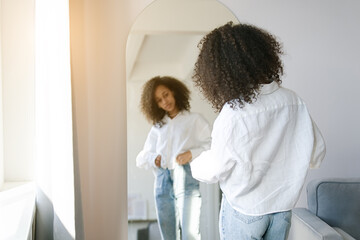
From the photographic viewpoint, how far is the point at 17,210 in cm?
155

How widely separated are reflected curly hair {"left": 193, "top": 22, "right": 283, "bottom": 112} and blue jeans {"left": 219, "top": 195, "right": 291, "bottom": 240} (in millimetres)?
396

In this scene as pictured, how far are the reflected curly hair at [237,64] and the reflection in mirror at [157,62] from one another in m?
0.79

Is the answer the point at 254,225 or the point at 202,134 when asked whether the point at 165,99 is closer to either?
the point at 202,134

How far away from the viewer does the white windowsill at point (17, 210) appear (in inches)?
50.5

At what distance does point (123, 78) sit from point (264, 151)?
1133 millimetres

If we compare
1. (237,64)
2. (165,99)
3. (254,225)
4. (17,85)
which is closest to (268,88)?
(237,64)

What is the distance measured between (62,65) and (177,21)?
0.89 meters

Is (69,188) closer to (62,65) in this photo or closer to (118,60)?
(62,65)

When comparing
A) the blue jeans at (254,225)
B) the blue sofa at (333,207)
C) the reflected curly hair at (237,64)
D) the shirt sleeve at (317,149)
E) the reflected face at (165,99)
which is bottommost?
the blue sofa at (333,207)

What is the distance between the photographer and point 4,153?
2.12m

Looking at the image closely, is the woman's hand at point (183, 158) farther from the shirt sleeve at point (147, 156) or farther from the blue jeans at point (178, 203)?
the shirt sleeve at point (147, 156)

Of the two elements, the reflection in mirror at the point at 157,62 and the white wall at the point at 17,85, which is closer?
the white wall at the point at 17,85

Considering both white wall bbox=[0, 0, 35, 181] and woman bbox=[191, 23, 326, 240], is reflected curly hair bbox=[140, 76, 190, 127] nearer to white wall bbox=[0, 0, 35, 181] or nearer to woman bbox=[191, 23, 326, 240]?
white wall bbox=[0, 0, 35, 181]

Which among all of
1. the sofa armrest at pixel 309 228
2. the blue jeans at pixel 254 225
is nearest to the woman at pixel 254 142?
the blue jeans at pixel 254 225
